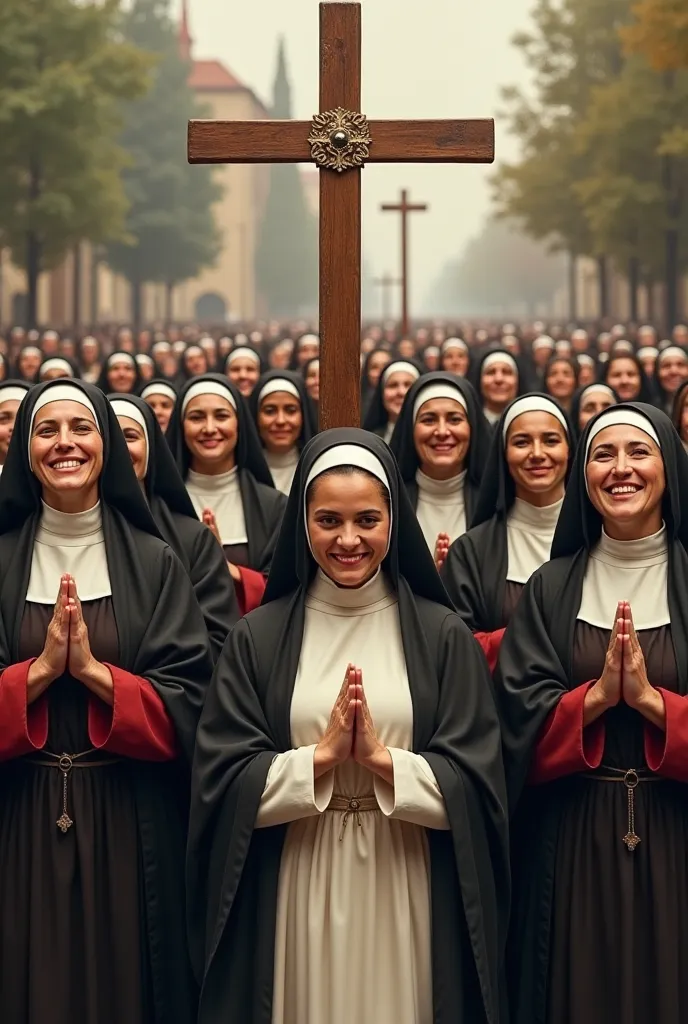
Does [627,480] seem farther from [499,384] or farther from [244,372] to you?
[244,372]

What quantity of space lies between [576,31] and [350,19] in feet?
110

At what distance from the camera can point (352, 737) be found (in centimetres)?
381

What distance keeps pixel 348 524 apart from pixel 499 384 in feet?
19.8

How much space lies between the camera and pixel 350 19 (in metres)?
4.92

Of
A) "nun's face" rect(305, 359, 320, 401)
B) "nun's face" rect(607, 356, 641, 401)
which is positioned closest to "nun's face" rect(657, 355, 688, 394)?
"nun's face" rect(607, 356, 641, 401)

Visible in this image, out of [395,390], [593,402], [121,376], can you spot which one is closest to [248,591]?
[593,402]

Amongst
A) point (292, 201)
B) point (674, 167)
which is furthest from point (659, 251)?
point (292, 201)

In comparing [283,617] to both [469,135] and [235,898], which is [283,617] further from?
[469,135]

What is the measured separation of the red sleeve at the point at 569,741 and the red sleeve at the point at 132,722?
105 cm

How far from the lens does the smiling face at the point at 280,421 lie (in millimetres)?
8250

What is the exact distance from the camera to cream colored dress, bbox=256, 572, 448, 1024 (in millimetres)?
3902

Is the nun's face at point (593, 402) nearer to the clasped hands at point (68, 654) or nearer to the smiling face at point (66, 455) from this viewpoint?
the smiling face at point (66, 455)

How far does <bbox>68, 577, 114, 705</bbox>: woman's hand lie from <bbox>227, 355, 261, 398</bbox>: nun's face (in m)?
6.53

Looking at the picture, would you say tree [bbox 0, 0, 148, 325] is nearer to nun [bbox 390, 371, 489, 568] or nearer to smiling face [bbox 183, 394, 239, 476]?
smiling face [bbox 183, 394, 239, 476]
